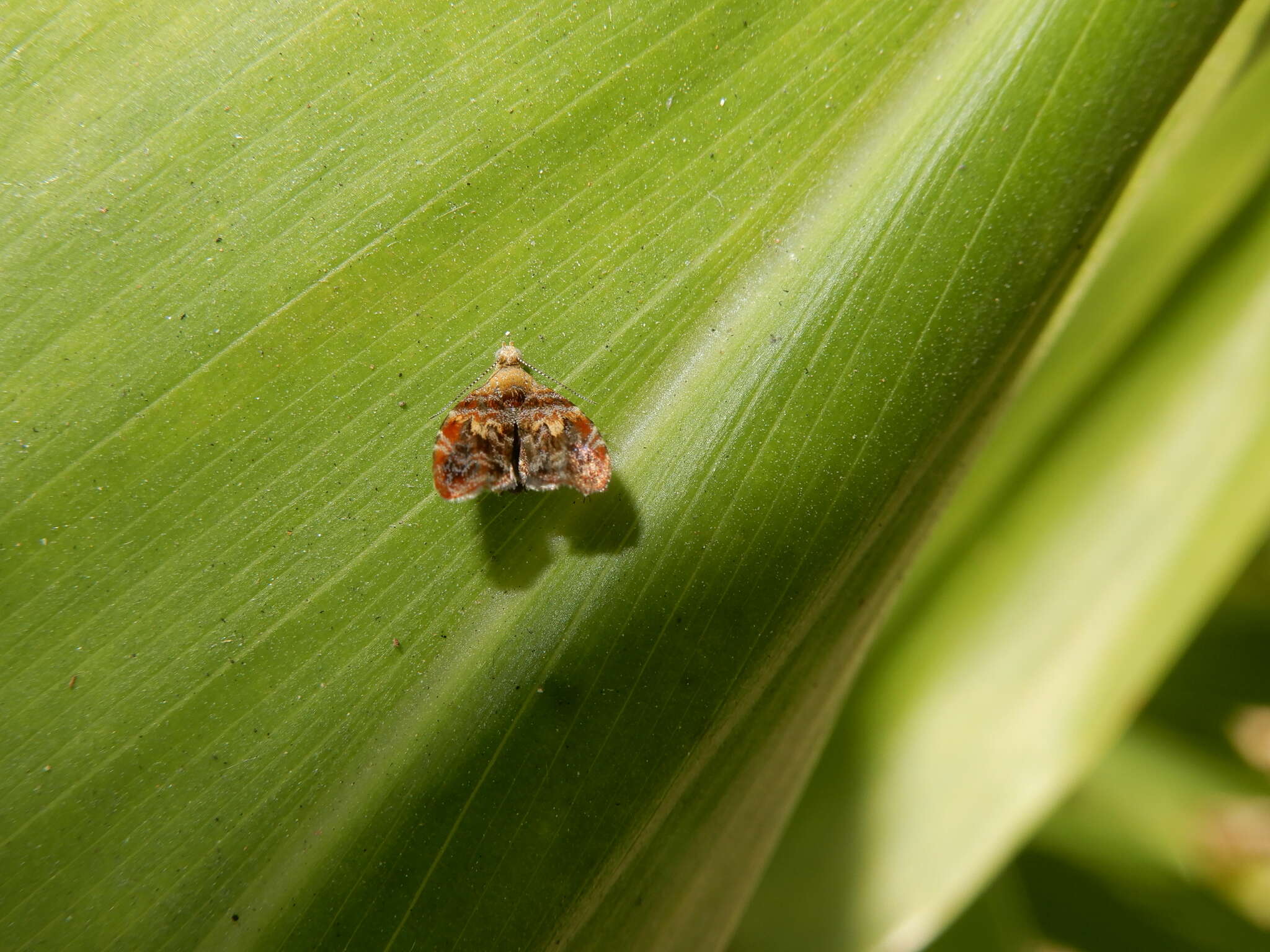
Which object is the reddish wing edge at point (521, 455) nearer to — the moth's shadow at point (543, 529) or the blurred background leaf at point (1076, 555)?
the moth's shadow at point (543, 529)

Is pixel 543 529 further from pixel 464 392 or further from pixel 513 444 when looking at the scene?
pixel 464 392

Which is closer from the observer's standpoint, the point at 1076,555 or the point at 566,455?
the point at 566,455

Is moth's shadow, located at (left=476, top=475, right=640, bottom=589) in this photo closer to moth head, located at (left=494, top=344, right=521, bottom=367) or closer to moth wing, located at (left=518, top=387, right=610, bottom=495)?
moth wing, located at (left=518, top=387, right=610, bottom=495)

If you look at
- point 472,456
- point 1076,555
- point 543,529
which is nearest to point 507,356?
point 472,456

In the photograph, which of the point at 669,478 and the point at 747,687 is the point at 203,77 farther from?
the point at 747,687

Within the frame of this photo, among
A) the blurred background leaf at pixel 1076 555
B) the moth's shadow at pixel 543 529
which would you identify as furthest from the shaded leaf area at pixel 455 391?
the blurred background leaf at pixel 1076 555

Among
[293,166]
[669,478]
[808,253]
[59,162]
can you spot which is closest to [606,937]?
[669,478]
